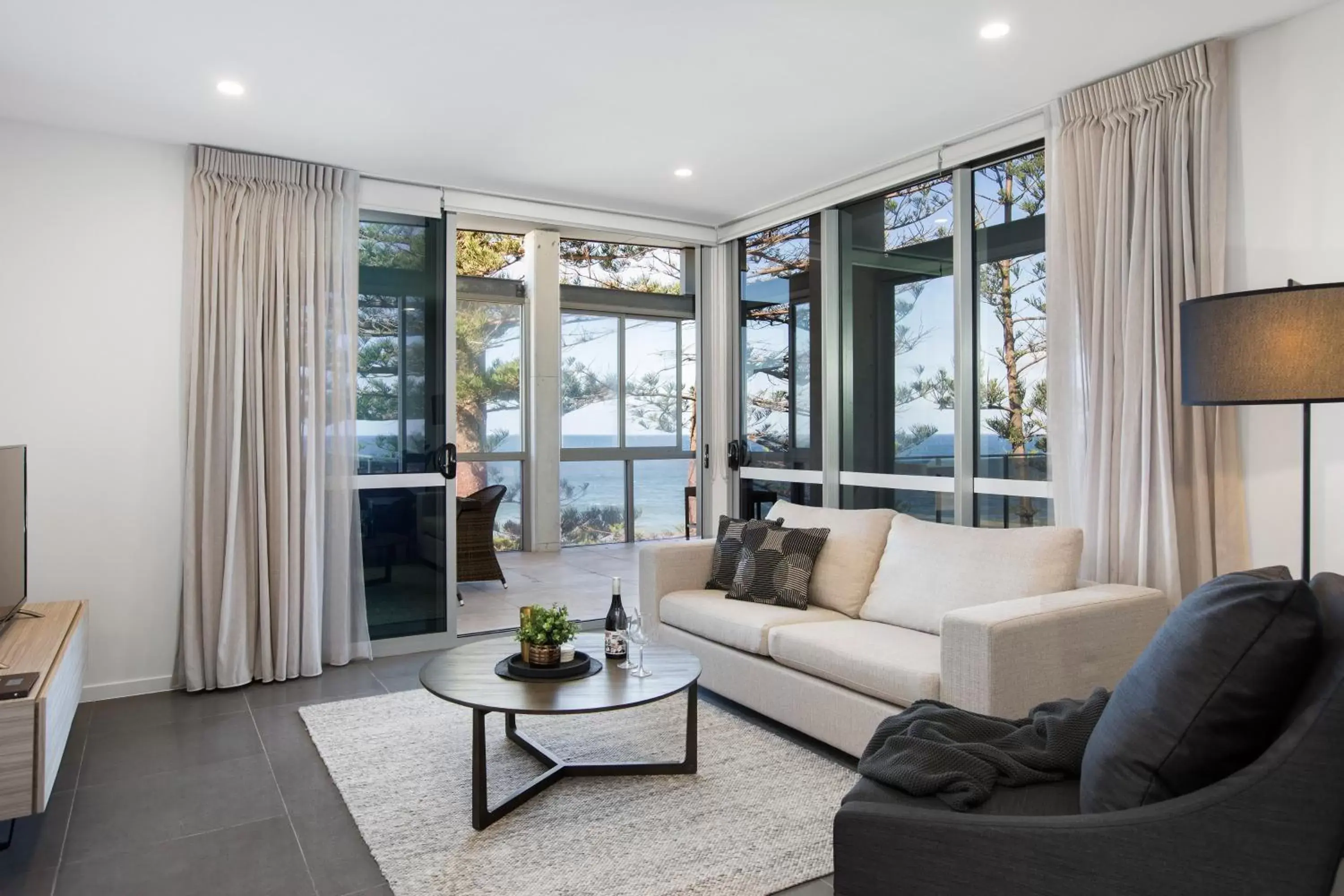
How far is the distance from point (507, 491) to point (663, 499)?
5.94 ft

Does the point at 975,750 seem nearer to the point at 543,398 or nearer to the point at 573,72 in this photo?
the point at 573,72

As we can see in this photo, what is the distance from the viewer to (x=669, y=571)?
13.9 ft

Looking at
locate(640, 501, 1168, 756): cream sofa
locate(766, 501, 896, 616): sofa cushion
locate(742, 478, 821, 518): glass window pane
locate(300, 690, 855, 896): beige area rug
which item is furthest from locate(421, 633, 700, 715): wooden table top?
locate(742, 478, 821, 518): glass window pane

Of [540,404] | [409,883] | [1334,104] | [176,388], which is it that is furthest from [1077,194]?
[540,404]

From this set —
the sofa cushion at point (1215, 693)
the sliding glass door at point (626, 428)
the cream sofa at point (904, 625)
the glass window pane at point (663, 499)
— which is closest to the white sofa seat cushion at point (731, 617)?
the cream sofa at point (904, 625)

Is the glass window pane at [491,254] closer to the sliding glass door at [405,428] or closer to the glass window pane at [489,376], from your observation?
the glass window pane at [489,376]

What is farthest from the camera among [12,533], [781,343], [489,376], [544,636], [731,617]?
[489,376]

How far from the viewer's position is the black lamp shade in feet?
7.33

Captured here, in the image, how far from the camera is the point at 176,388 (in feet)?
13.6

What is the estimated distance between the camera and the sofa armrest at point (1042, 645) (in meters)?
2.65

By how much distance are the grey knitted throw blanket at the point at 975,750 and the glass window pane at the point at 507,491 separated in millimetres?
6767

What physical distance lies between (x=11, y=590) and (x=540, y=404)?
5.59 meters

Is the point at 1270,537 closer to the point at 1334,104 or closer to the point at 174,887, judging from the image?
the point at 1334,104

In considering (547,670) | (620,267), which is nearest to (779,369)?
(547,670)
